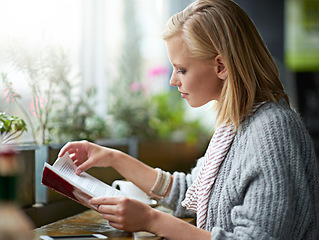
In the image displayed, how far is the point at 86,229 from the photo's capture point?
126cm

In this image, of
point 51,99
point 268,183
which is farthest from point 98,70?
point 268,183

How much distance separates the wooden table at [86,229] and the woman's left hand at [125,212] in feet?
0.25

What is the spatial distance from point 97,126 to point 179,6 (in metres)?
1.85

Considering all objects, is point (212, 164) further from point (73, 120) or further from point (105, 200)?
point (73, 120)

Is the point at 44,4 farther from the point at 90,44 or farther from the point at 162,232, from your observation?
the point at 162,232

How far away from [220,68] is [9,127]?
2.20 feet

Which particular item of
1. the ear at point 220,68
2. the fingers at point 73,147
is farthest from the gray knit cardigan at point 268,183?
the fingers at point 73,147

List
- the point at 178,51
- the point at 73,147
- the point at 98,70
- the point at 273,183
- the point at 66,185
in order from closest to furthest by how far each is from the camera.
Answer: the point at 273,183
the point at 66,185
the point at 178,51
the point at 73,147
the point at 98,70

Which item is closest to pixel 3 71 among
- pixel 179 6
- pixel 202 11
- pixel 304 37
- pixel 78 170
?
pixel 78 170

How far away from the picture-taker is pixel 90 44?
2.54 metres

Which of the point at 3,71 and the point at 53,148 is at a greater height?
the point at 3,71

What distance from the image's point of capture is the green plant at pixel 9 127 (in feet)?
4.17

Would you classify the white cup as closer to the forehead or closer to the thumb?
the thumb

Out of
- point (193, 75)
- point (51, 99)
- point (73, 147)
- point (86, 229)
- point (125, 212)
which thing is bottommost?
point (86, 229)
